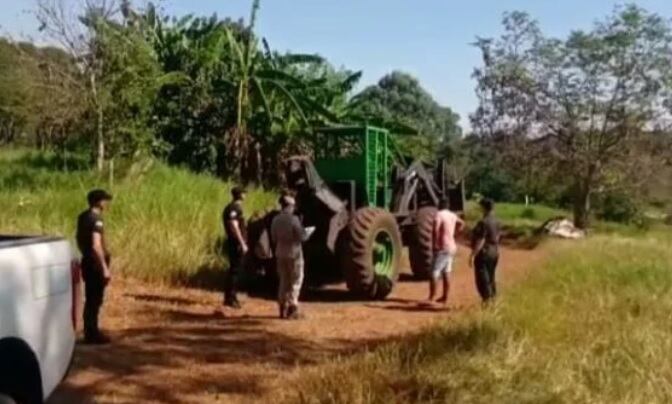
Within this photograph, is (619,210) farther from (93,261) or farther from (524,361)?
(524,361)

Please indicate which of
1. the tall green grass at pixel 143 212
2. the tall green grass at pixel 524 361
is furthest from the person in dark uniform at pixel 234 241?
the tall green grass at pixel 524 361

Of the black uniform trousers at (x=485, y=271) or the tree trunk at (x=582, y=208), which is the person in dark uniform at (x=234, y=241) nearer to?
the black uniform trousers at (x=485, y=271)

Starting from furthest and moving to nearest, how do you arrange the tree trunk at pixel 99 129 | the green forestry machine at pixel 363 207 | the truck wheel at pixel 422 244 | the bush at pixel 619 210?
the bush at pixel 619 210
the tree trunk at pixel 99 129
the truck wheel at pixel 422 244
the green forestry machine at pixel 363 207

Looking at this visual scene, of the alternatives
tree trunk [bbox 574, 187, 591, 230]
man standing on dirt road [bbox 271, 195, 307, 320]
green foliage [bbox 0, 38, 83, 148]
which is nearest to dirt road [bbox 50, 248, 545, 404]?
man standing on dirt road [bbox 271, 195, 307, 320]

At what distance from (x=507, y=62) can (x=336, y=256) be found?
23.5 metres

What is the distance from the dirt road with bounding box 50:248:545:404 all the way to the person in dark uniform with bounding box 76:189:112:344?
0.31m

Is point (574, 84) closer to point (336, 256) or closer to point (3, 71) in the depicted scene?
point (3, 71)

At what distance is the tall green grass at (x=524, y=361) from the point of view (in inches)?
288

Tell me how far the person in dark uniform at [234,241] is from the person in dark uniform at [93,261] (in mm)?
2713

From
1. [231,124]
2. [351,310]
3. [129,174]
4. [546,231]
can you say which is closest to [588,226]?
[546,231]

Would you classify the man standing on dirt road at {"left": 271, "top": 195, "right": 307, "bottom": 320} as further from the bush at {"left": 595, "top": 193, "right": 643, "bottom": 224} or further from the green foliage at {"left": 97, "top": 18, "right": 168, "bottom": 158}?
the bush at {"left": 595, "top": 193, "right": 643, "bottom": 224}

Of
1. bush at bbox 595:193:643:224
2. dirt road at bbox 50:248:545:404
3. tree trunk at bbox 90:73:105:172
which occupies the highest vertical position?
tree trunk at bbox 90:73:105:172

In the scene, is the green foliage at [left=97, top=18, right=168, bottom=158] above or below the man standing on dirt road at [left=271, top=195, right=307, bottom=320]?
above

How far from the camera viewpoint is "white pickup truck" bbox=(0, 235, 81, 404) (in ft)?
15.4
